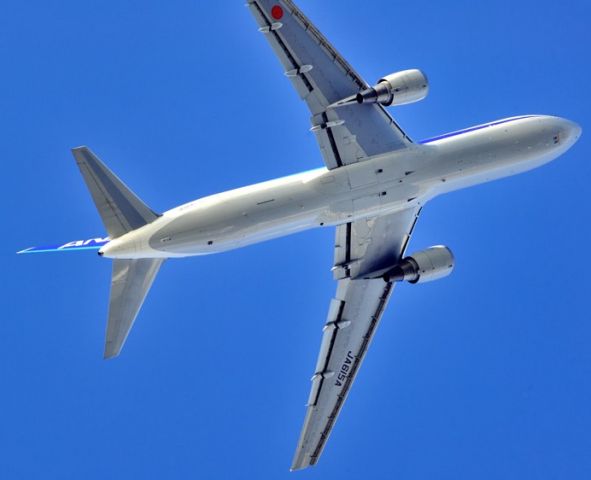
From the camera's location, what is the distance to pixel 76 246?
148ft

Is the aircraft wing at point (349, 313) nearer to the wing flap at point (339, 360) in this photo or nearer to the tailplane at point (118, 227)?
the wing flap at point (339, 360)

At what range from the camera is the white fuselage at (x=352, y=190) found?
43.9 metres

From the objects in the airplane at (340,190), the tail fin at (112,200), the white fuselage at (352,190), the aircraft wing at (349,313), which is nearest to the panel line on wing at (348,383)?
the aircraft wing at (349,313)

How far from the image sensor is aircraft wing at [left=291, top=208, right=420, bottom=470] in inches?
1940

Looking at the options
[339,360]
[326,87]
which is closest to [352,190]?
[326,87]

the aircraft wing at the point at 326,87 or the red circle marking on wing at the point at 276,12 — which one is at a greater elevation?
the red circle marking on wing at the point at 276,12

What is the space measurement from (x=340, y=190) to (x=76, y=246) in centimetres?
1159

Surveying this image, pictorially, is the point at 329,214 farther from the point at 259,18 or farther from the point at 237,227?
the point at 259,18

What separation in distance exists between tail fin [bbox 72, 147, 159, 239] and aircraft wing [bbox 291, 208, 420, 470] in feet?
32.3

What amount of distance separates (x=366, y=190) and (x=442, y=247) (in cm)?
570

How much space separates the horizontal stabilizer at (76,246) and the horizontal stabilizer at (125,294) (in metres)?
1.01

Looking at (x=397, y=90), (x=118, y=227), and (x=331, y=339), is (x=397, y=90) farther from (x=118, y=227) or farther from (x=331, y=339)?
(x=118, y=227)

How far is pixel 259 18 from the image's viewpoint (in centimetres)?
4450

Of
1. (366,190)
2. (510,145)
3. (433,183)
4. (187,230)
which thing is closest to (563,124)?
(510,145)
